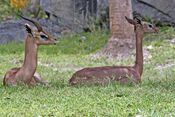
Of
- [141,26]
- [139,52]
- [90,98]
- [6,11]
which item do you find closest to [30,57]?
[139,52]

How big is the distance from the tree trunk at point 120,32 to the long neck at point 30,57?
574cm

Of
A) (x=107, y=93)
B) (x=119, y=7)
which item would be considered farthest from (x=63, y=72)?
(x=107, y=93)

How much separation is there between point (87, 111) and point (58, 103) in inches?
29.7

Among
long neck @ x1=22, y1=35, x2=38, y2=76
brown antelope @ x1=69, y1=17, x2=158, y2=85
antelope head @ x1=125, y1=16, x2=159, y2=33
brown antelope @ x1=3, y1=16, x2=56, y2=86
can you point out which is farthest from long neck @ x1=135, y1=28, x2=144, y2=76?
long neck @ x1=22, y1=35, x2=38, y2=76

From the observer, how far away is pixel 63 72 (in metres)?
12.3

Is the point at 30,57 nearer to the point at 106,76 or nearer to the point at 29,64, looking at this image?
the point at 29,64

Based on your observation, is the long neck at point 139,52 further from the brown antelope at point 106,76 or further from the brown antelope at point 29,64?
the brown antelope at point 29,64

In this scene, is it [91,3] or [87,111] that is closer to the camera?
[87,111]

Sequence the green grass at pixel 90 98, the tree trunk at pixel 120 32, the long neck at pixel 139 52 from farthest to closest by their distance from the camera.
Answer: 1. the tree trunk at pixel 120 32
2. the long neck at pixel 139 52
3. the green grass at pixel 90 98

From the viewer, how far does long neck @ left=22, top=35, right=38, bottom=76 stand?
9.23m

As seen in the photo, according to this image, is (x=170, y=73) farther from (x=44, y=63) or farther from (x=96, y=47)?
(x=96, y=47)

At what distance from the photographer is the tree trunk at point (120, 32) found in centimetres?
1489

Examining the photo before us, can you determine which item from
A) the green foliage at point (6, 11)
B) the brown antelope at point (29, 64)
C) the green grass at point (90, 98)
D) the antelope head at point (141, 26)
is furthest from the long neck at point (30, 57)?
the green foliage at point (6, 11)

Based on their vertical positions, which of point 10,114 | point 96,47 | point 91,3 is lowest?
point 10,114
